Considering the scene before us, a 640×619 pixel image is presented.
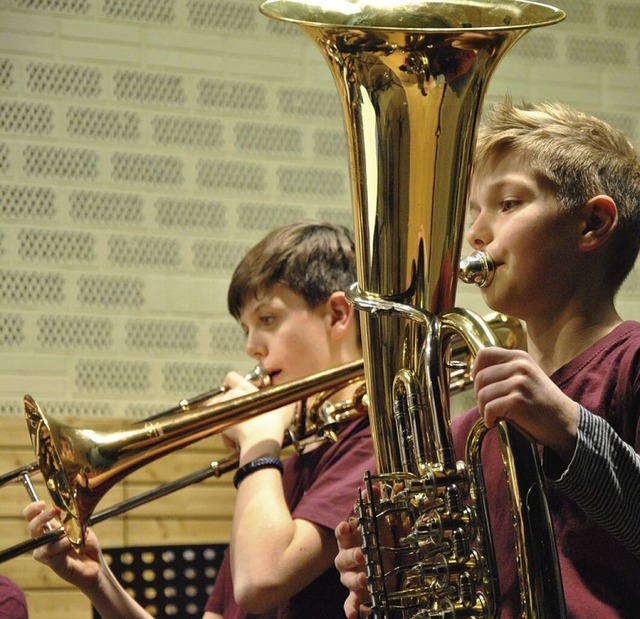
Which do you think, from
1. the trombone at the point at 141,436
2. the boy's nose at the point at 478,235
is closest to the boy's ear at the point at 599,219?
the boy's nose at the point at 478,235

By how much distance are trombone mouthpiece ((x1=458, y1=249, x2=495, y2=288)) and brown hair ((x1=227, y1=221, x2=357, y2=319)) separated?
73cm

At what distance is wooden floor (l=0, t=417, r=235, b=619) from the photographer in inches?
125

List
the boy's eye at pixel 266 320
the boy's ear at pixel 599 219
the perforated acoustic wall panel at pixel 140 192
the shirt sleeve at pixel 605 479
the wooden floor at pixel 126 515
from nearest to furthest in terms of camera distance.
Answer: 1. the shirt sleeve at pixel 605 479
2. the boy's ear at pixel 599 219
3. the boy's eye at pixel 266 320
4. the wooden floor at pixel 126 515
5. the perforated acoustic wall panel at pixel 140 192

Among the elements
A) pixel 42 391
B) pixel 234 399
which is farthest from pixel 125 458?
pixel 42 391

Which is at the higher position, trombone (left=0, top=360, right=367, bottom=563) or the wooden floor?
trombone (left=0, top=360, right=367, bottom=563)

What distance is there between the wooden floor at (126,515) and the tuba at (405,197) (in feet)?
5.72

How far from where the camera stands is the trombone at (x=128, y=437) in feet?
6.28

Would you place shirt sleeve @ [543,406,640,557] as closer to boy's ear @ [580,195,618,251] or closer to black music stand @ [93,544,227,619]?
boy's ear @ [580,195,618,251]

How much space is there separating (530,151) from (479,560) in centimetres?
57

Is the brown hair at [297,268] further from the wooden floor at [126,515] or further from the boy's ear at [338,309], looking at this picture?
the wooden floor at [126,515]

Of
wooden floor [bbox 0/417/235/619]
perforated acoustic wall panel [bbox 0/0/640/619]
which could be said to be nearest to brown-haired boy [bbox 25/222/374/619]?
wooden floor [bbox 0/417/235/619]

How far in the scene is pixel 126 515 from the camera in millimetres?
3287

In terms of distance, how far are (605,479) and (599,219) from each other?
441 millimetres

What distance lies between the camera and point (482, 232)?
5.04 ft
